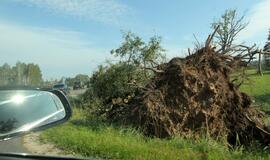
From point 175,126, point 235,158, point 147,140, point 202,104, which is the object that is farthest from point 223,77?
point 235,158

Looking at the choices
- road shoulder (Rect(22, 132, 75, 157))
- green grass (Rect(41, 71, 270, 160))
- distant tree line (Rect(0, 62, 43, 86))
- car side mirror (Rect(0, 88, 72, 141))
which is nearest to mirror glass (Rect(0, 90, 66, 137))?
car side mirror (Rect(0, 88, 72, 141))

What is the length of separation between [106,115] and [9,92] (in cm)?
1393

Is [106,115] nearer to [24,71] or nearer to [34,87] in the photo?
[34,87]

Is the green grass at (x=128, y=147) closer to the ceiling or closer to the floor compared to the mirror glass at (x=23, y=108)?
closer to the floor

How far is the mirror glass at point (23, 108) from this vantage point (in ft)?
13.5

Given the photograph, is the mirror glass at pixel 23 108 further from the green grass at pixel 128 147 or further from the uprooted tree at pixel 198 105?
the uprooted tree at pixel 198 105

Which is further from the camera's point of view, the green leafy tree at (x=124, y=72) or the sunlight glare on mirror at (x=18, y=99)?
the green leafy tree at (x=124, y=72)

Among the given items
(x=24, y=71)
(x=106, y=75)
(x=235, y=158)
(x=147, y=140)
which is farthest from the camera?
(x=24, y=71)

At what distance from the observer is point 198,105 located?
51.1 feet

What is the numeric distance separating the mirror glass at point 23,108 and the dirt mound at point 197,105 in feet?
34.9

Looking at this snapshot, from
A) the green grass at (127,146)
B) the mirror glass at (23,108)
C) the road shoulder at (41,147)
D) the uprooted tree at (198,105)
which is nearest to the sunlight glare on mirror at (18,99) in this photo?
the mirror glass at (23,108)

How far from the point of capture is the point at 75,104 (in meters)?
25.2

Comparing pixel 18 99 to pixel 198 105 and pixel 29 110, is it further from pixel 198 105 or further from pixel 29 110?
pixel 198 105

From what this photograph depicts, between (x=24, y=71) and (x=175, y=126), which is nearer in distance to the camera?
(x=175, y=126)
